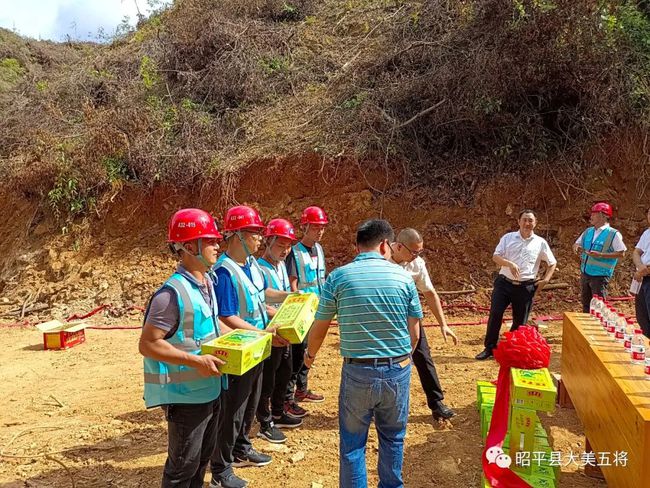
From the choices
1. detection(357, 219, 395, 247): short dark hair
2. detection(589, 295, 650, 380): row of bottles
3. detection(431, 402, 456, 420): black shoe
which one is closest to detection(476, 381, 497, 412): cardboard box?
detection(431, 402, 456, 420): black shoe

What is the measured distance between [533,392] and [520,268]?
3.08 meters

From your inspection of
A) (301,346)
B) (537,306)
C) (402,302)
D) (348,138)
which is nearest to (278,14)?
(348,138)

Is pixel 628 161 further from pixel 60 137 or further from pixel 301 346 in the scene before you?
pixel 60 137

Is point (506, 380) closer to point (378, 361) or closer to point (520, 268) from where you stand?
point (378, 361)

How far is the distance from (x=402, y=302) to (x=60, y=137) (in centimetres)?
1271

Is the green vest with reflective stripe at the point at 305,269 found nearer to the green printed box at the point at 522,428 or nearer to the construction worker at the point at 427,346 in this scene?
the construction worker at the point at 427,346

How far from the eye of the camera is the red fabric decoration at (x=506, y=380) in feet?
10.9

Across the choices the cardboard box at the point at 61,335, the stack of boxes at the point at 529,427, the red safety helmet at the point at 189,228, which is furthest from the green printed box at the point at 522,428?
the cardboard box at the point at 61,335

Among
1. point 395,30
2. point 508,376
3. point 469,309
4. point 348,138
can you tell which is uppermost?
point 395,30

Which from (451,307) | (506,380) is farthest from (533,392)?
(451,307)

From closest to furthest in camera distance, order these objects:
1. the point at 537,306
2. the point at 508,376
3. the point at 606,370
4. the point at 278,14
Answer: the point at 606,370 → the point at 508,376 → the point at 537,306 → the point at 278,14

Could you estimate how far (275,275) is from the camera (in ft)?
14.9

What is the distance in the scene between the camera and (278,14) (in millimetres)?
14797

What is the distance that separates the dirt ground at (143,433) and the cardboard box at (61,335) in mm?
862
